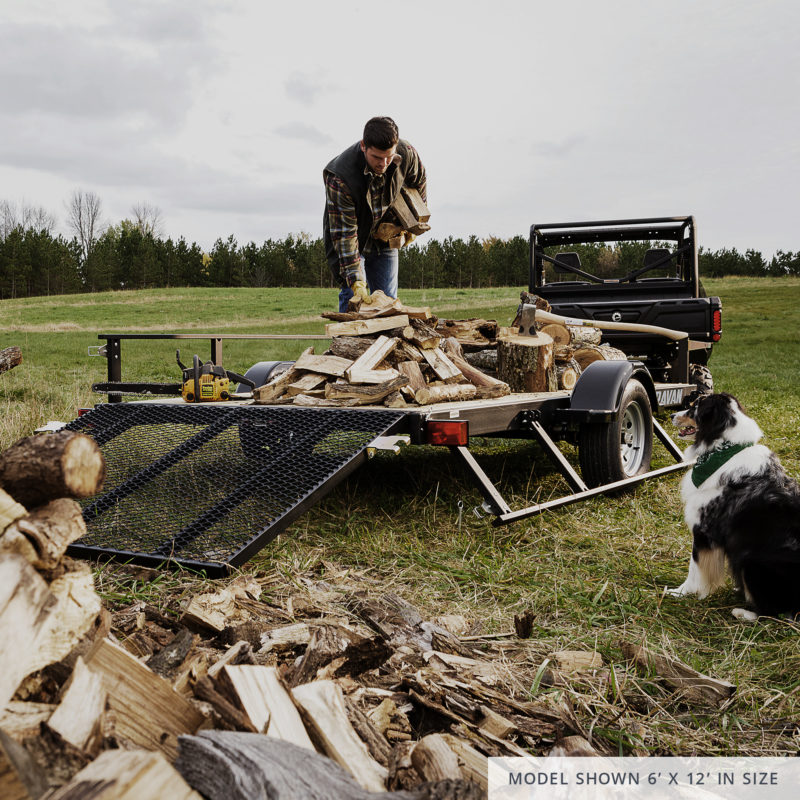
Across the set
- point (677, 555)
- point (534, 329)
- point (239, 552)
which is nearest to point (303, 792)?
point (239, 552)

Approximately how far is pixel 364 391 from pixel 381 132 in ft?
6.80

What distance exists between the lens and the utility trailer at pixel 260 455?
3279 mm

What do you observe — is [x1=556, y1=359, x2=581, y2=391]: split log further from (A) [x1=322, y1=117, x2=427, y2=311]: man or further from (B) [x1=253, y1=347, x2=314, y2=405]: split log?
(B) [x1=253, y1=347, x2=314, y2=405]: split log

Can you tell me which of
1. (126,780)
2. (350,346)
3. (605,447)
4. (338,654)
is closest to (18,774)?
(126,780)

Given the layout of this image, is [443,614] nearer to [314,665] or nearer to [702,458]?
[314,665]

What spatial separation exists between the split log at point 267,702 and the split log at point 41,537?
1.67ft

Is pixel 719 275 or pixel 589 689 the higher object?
pixel 719 275

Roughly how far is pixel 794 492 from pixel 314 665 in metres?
2.23

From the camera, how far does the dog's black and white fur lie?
3.04 m

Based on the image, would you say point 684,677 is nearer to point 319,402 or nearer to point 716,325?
point 319,402

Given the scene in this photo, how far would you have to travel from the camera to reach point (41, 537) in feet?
5.21

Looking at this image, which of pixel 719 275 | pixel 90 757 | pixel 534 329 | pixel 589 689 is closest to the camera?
pixel 90 757

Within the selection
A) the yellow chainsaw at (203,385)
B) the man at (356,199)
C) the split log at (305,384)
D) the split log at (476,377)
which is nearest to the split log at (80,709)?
the split log at (305,384)

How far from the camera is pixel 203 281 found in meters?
60.2
